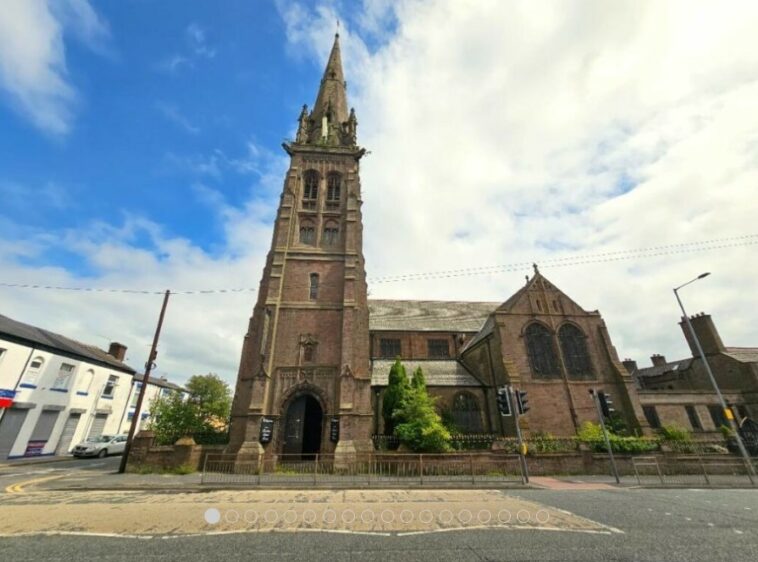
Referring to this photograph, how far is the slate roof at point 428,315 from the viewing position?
33.8 m

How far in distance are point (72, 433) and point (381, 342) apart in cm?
2752

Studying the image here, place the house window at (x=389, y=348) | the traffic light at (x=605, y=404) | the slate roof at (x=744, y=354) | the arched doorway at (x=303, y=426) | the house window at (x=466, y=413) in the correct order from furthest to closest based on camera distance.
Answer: the house window at (x=389, y=348) → the slate roof at (x=744, y=354) → the house window at (x=466, y=413) → the arched doorway at (x=303, y=426) → the traffic light at (x=605, y=404)

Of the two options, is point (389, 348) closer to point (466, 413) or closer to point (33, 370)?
point (466, 413)

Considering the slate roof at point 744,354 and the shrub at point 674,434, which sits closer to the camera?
the shrub at point 674,434

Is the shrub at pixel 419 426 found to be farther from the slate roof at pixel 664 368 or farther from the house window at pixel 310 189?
the slate roof at pixel 664 368

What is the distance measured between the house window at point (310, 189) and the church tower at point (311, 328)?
0.28ft

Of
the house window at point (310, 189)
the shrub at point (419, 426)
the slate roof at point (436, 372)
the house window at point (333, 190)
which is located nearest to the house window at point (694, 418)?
the slate roof at point (436, 372)

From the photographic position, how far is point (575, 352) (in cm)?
2644

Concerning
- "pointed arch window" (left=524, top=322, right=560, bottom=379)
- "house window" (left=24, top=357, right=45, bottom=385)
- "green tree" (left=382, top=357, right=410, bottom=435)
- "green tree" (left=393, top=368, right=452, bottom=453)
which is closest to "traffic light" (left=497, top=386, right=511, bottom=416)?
"green tree" (left=393, top=368, right=452, bottom=453)

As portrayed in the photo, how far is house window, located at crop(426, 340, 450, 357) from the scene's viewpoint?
3278 cm

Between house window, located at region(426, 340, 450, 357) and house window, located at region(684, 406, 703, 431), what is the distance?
768 inches

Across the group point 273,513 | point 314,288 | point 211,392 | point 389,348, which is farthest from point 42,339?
point 273,513

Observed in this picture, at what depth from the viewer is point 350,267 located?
24312 mm

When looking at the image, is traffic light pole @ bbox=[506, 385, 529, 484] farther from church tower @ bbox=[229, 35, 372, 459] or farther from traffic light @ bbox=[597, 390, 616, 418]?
church tower @ bbox=[229, 35, 372, 459]
